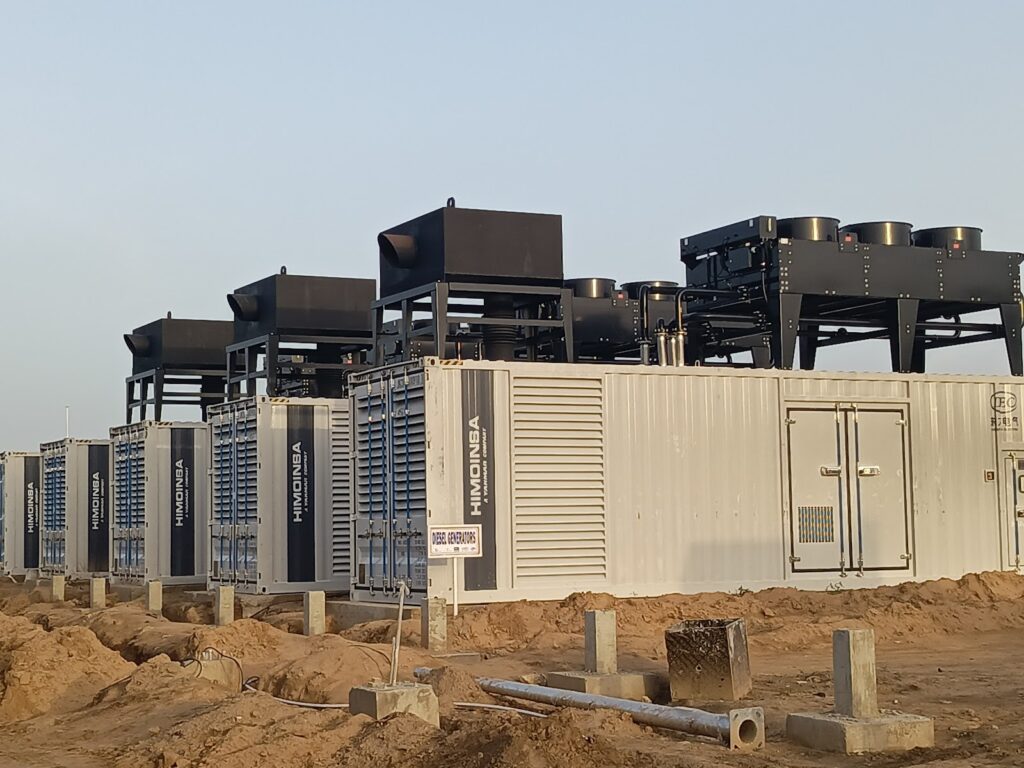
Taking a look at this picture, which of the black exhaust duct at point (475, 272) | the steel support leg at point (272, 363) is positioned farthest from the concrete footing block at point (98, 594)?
the black exhaust duct at point (475, 272)

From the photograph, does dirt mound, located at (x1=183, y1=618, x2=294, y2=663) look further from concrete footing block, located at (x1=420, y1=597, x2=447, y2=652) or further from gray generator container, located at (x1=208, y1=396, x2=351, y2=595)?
gray generator container, located at (x1=208, y1=396, x2=351, y2=595)

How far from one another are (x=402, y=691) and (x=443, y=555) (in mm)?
6379

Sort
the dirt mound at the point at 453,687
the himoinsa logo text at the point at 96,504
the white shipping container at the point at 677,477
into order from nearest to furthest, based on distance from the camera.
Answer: the dirt mound at the point at 453,687, the white shipping container at the point at 677,477, the himoinsa logo text at the point at 96,504

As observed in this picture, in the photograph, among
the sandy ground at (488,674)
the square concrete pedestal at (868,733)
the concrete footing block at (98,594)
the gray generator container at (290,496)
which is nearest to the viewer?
the sandy ground at (488,674)

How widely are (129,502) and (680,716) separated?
820 inches

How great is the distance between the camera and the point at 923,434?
22812 mm

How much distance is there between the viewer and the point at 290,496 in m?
24.8

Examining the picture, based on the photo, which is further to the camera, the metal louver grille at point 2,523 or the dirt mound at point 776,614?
the metal louver grille at point 2,523

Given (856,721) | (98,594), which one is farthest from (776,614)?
(98,594)

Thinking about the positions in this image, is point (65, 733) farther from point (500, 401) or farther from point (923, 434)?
point (923, 434)

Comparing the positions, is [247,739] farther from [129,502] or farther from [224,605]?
[129,502]

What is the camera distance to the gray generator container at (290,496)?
80.7 ft

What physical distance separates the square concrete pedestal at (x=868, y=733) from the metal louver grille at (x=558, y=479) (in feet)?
28.6

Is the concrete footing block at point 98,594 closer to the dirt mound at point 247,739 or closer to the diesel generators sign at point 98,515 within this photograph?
the diesel generators sign at point 98,515
